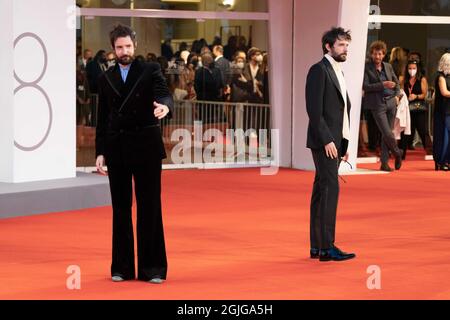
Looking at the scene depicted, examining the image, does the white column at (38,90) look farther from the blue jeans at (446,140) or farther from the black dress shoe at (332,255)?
the blue jeans at (446,140)

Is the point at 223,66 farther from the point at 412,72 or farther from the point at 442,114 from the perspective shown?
the point at 412,72

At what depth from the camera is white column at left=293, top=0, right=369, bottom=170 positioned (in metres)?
16.2

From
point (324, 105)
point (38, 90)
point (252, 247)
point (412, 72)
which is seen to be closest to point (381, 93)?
point (412, 72)

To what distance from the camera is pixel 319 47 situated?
16562mm

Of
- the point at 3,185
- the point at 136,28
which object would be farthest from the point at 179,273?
the point at 136,28

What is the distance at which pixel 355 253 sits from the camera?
30.1 ft

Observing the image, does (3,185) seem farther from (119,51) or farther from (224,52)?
(224,52)

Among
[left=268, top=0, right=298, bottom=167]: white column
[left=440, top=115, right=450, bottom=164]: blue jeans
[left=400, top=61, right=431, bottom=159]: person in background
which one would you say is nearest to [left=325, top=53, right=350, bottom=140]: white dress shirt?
[left=440, top=115, right=450, bottom=164]: blue jeans

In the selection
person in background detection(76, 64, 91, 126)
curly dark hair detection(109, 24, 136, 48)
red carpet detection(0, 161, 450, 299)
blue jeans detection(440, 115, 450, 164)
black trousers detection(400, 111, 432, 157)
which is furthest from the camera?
black trousers detection(400, 111, 432, 157)

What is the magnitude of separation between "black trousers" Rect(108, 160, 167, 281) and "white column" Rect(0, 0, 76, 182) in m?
4.69

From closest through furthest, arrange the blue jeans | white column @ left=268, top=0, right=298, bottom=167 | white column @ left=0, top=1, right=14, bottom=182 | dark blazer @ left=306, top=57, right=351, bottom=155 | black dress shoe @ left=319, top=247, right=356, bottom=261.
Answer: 1. dark blazer @ left=306, top=57, right=351, bottom=155
2. black dress shoe @ left=319, top=247, right=356, bottom=261
3. white column @ left=0, top=1, right=14, bottom=182
4. the blue jeans
5. white column @ left=268, top=0, right=298, bottom=167

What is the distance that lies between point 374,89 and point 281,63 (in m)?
1.67

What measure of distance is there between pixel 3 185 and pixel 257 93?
670 centimetres

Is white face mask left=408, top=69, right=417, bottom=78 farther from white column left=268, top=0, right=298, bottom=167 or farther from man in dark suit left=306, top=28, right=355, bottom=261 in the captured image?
man in dark suit left=306, top=28, right=355, bottom=261
